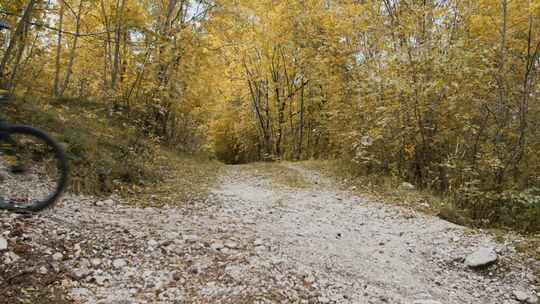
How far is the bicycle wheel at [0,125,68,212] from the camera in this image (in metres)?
3.36

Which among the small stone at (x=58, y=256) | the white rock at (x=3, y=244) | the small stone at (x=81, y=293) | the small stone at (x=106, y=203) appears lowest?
the small stone at (x=81, y=293)

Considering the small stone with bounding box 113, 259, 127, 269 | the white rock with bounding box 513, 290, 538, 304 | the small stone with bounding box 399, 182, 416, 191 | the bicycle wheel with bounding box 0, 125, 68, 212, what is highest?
the bicycle wheel with bounding box 0, 125, 68, 212

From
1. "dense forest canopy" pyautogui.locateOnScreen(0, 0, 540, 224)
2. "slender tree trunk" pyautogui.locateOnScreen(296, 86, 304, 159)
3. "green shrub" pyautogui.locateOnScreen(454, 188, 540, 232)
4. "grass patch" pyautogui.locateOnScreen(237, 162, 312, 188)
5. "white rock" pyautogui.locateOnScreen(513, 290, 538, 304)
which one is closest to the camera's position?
"white rock" pyautogui.locateOnScreen(513, 290, 538, 304)

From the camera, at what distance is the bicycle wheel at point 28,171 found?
336 centimetres

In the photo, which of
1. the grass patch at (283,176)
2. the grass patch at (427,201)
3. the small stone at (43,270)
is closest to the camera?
the small stone at (43,270)

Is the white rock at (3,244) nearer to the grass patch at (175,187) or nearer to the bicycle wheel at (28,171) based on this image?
the bicycle wheel at (28,171)

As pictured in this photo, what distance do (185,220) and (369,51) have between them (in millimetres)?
7255

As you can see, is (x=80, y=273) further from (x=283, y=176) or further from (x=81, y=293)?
(x=283, y=176)

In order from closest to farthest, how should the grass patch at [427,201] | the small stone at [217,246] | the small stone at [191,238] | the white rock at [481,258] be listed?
the small stone at [217,246] < the small stone at [191,238] < the white rock at [481,258] < the grass patch at [427,201]

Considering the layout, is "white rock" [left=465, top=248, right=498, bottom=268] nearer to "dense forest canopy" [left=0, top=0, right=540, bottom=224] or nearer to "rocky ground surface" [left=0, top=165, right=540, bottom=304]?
"rocky ground surface" [left=0, top=165, right=540, bottom=304]

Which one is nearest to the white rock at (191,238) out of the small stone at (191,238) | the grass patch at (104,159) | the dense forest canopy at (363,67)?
the small stone at (191,238)

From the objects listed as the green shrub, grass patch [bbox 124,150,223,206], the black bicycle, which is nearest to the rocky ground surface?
the black bicycle

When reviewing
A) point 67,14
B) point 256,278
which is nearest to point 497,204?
point 256,278

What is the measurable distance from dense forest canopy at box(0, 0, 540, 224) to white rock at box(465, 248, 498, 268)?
260 centimetres
